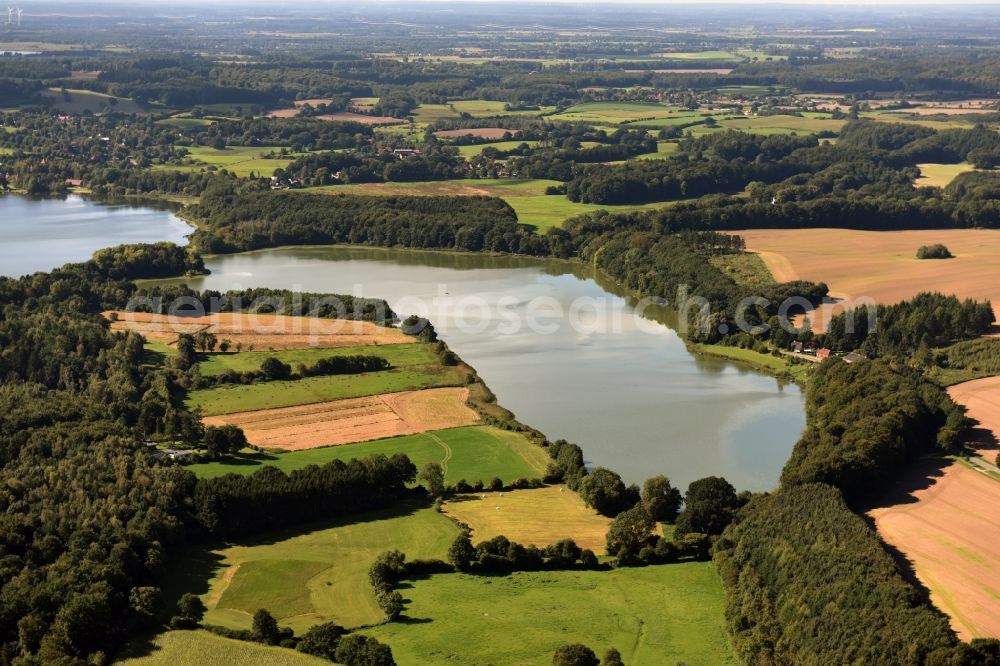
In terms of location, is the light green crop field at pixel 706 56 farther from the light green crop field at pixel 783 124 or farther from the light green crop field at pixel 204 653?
the light green crop field at pixel 204 653

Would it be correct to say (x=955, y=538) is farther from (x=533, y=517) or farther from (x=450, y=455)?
(x=450, y=455)

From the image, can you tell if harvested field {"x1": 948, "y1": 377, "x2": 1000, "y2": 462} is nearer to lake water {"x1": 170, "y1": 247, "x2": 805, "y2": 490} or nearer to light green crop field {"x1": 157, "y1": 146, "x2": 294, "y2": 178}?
lake water {"x1": 170, "y1": 247, "x2": 805, "y2": 490}

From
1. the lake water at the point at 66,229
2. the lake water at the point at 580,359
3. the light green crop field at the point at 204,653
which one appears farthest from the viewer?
the lake water at the point at 66,229

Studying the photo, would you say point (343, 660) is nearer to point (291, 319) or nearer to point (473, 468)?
point (473, 468)

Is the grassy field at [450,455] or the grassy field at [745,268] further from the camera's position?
the grassy field at [745,268]

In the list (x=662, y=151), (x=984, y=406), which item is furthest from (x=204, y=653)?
(x=662, y=151)

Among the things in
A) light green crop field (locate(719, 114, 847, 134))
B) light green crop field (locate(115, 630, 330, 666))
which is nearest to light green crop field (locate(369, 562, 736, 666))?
light green crop field (locate(115, 630, 330, 666))

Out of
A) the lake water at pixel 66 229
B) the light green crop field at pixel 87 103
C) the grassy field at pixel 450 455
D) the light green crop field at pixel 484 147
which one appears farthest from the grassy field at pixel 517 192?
the light green crop field at pixel 87 103
